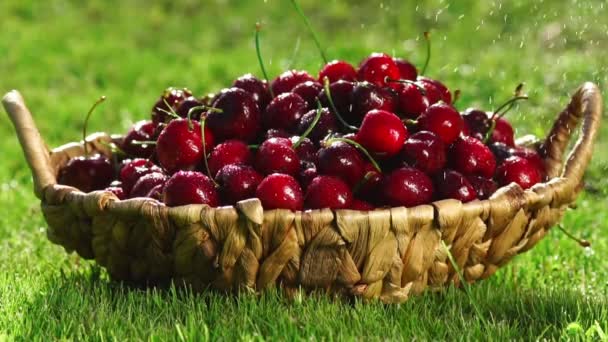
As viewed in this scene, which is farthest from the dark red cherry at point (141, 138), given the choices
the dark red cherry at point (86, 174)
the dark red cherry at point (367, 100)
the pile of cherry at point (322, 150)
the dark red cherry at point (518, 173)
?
the dark red cherry at point (518, 173)

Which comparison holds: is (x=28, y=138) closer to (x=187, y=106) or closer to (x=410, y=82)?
(x=187, y=106)

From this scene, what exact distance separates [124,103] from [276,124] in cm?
316

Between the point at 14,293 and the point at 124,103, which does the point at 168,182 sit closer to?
the point at 14,293

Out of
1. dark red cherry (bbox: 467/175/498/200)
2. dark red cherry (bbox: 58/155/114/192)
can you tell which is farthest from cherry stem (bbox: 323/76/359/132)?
dark red cherry (bbox: 58/155/114/192)

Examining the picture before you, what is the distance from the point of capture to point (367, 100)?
254 centimetres

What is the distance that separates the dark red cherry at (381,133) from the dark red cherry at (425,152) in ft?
0.12

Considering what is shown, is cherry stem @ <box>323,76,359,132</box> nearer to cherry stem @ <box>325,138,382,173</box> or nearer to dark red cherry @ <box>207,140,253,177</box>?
cherry stem @ <box>325,138,382,173</box>

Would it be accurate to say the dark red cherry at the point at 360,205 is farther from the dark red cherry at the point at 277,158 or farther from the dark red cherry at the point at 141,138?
the dark red cherry at the point at 141,138

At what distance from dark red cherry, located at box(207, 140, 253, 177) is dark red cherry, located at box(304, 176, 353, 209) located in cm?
23

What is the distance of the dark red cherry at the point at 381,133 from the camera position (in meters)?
2.39

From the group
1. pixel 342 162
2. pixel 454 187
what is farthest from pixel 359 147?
pixel 454 187

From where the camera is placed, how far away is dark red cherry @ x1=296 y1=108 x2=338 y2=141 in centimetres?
254

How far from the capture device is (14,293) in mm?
2494

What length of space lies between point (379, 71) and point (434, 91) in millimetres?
167
